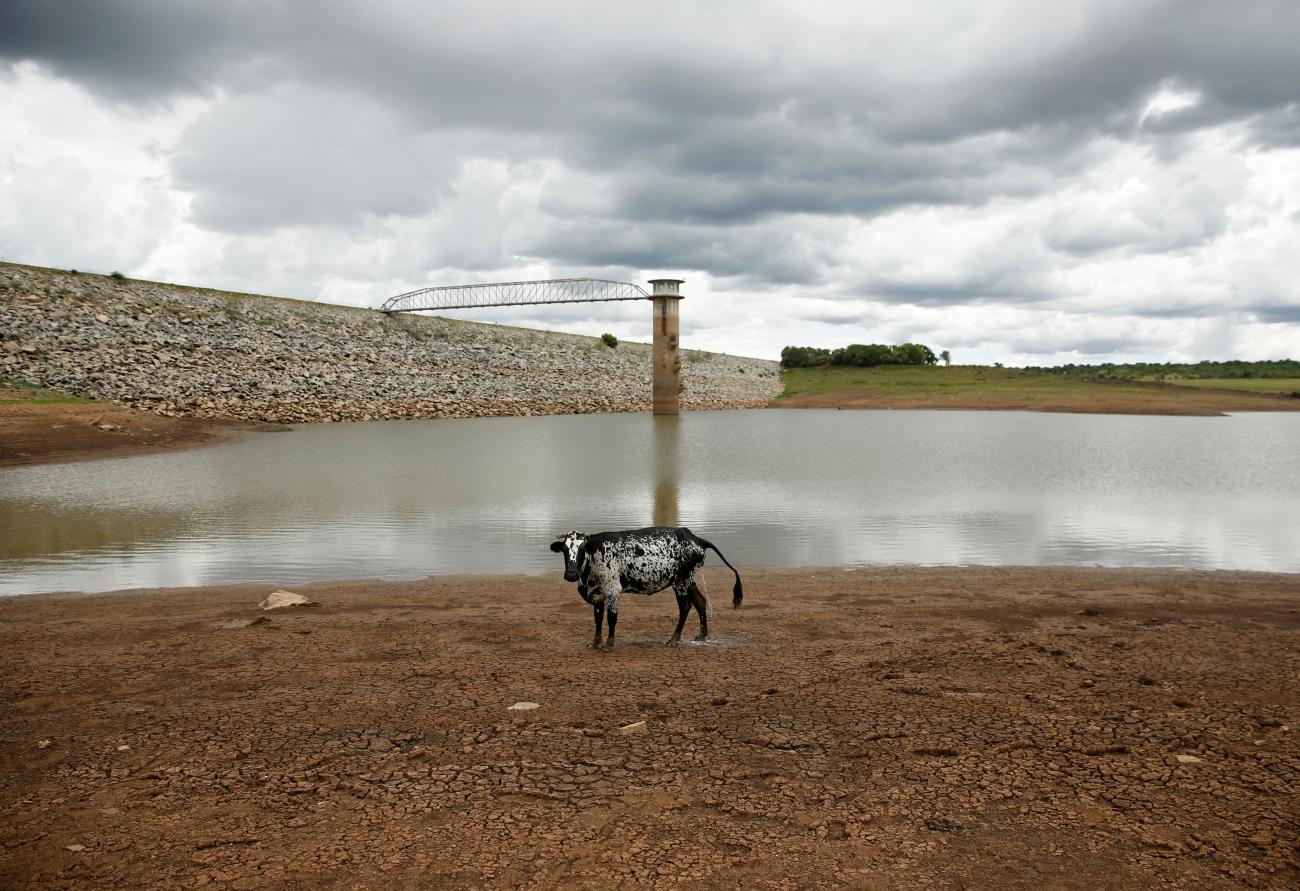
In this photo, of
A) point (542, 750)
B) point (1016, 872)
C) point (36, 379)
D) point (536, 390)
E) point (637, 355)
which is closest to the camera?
point (1016, 872)

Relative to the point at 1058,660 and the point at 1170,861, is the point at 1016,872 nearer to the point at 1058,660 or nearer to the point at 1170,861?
the point at 1170,861

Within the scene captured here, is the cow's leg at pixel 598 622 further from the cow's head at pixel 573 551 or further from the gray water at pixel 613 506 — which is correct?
the gray water at pixel 613 506

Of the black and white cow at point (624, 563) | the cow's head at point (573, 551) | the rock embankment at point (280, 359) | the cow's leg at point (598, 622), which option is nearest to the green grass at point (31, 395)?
the rock embankment at point (280, 359)

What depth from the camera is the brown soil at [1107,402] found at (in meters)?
76.9

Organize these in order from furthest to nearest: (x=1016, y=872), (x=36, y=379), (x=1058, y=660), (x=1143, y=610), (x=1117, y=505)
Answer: (x=36, y=379)
(x=1117, y=505)
(x=1143, y=610)
(x=1058, y=660)
(x=1016, y=872)

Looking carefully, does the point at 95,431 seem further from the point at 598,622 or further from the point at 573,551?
the point at 598,622

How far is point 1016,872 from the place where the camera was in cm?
475

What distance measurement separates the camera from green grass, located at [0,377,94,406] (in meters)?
36.2

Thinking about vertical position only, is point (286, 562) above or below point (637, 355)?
below

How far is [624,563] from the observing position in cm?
948

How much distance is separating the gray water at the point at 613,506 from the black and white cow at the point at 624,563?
21.3 ft

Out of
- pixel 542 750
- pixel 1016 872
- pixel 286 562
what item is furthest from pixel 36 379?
pixel 1016 872

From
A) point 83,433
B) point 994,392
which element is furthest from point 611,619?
point 994,392

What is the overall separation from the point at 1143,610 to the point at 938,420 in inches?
2402
